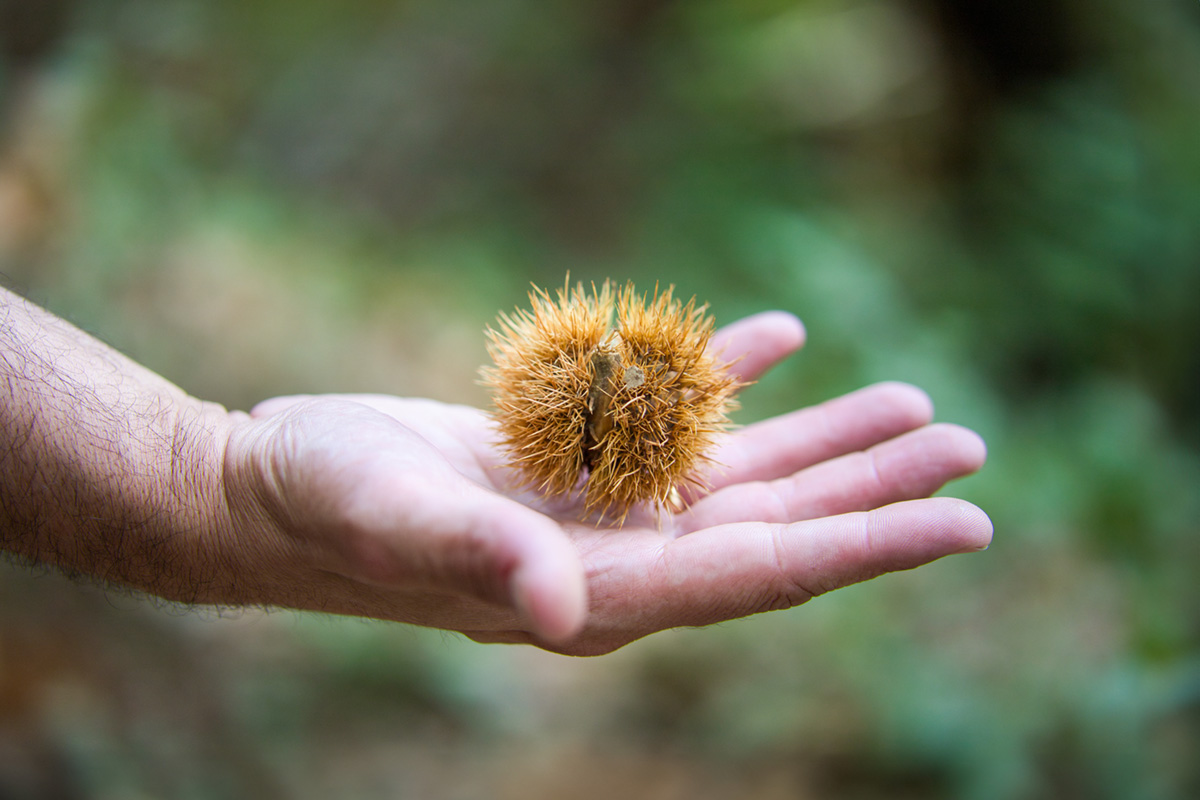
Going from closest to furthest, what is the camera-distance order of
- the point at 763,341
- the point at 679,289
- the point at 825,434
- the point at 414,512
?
the point at 414,512 < the point at 825,434 < the point at 763,341 < the point at 679,289

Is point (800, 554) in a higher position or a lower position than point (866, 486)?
lower

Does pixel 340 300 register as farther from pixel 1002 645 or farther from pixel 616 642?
pixel 1002 645

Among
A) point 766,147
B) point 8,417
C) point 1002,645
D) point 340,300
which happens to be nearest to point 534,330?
point 8,417

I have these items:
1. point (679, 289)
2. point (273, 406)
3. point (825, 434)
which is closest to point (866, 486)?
point (825, 434)

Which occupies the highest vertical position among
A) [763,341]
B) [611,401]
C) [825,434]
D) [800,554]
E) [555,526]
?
[763,341]

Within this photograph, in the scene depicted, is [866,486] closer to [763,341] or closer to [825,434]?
[825,434]

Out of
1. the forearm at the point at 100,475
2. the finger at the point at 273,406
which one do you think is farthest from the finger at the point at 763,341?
the forearm at the point at 100,475
